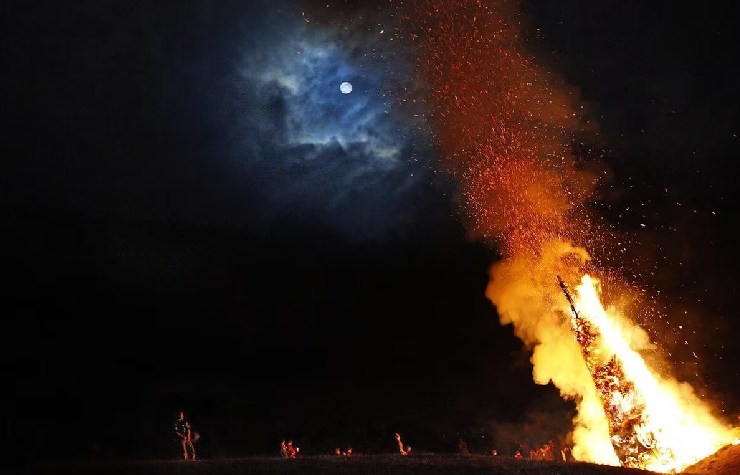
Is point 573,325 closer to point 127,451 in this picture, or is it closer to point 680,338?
point 680,338

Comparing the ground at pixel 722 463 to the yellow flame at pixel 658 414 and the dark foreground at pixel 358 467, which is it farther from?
the dark foreground at pixel 358 467

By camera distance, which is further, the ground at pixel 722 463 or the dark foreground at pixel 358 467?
the ground at pixel 722 463

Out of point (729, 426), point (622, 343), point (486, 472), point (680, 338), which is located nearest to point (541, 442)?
point (680, 338)

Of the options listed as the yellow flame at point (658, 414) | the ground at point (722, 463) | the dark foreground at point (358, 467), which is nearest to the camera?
the dark foreground at point (358, 467)

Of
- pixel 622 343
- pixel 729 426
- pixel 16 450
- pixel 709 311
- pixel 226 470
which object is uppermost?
pixel 16 450

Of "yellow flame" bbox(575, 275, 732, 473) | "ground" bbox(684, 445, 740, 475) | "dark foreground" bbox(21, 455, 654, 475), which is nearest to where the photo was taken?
"dark foreground" bbox(21, 455, 654, 475)

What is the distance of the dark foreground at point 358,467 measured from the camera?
1741cm

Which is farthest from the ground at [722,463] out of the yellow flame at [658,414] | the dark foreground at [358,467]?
the dark foreground at [358,467]

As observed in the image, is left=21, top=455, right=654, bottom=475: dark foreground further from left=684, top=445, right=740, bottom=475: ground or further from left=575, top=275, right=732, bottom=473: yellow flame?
left=575, top=275, right=732, bottom=473: yellow flame

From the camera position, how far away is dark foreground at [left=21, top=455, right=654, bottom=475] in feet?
57.1

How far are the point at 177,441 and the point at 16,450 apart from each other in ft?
121

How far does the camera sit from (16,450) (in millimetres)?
54531

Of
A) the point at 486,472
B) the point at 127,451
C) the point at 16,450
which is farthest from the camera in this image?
the point at 127,451

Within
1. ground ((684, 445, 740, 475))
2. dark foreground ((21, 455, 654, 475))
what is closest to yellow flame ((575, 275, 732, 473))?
ground ((684, 445, 740, 475))
